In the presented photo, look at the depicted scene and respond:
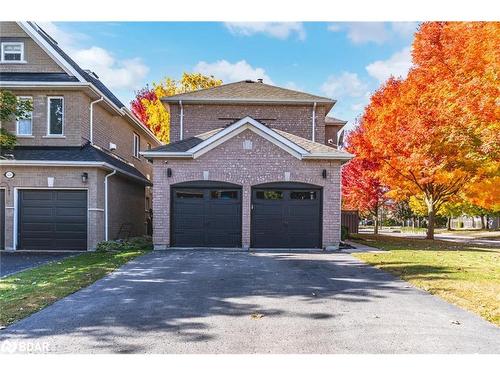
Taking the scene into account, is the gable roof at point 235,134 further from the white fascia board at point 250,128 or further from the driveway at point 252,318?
the driveway at point 252,318

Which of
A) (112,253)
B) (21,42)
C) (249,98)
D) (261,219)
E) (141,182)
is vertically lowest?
(112,253)

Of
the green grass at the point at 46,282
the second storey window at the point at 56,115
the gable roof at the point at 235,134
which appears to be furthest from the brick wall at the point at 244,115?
the green grass at the point at 46,282

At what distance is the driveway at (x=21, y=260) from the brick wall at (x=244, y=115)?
727 centimetres

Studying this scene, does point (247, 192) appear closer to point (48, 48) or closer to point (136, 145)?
point (48, 48)

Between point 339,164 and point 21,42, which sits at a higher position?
point 21,42

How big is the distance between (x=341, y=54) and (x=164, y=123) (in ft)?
76.9

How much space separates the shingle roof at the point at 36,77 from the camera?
15500mm

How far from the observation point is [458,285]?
8203mm

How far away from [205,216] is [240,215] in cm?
129

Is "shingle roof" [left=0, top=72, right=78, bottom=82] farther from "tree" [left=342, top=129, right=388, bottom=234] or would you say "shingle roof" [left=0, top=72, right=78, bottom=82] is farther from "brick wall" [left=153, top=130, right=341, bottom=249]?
"tree" [left=342, top=129, right=388, bottom=234]

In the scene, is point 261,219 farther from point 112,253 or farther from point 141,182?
point 141,182

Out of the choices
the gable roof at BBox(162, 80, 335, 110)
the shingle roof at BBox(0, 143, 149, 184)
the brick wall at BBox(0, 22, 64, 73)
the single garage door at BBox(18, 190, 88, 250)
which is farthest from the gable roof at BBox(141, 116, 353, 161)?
the brick wall at BBox(0, 22, 64, 73)

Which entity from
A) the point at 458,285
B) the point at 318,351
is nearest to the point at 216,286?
the point at 318,351

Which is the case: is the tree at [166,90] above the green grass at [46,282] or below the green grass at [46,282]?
above
